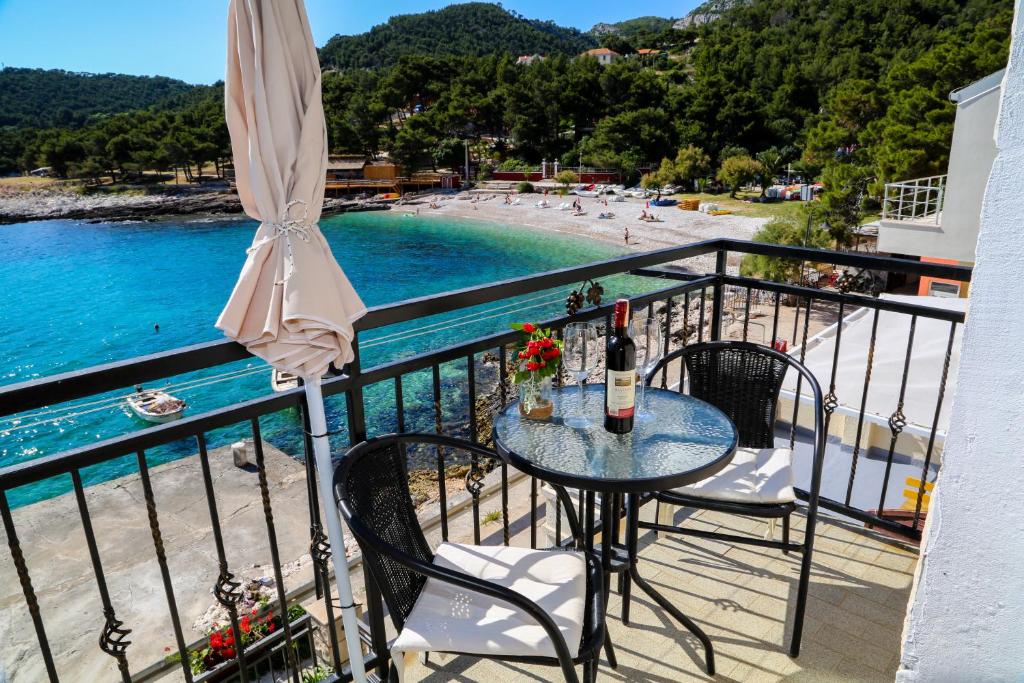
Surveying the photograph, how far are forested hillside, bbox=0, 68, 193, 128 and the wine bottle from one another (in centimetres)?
5199

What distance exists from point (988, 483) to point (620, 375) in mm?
819

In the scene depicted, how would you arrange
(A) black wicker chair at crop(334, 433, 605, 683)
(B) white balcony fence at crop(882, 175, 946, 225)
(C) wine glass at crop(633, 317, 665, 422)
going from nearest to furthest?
Result: 1. (A) black wicker chair at crop(334, 433, 605, 683)
2. (C) wine glass at crop(633, 317, 665, 422)
3. (B) white balcony fence at crop(882, 175, 946, 225)

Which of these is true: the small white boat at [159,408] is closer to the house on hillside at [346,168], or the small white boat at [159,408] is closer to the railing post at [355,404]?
the railing post at [355,404]

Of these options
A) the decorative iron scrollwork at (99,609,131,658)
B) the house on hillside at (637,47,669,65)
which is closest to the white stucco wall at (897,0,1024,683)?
the decorative iron scrollwork at (99,609,131,658)

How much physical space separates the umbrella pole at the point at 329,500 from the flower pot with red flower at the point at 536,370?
22.2 inches

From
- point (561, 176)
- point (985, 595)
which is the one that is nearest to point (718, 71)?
point (561, 176)

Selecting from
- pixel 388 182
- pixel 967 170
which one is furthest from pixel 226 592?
pixel 388 182

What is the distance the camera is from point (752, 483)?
2.06m

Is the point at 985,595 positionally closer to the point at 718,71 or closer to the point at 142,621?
the point at 142,621

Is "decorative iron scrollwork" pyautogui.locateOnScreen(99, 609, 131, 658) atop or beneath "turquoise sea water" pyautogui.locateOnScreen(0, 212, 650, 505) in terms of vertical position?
atop

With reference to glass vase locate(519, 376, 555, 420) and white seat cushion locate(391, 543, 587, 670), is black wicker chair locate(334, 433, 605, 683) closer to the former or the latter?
white seat cushion locate(391, 543, 587, 670)

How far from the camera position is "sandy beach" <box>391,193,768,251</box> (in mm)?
36781

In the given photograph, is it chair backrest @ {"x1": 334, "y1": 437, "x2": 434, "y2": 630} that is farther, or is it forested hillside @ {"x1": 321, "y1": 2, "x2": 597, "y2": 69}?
forested hillside @ {"x1": 321, "y1": 2, "x2": 597, "y2": 69}

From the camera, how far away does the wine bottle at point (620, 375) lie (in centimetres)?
167
